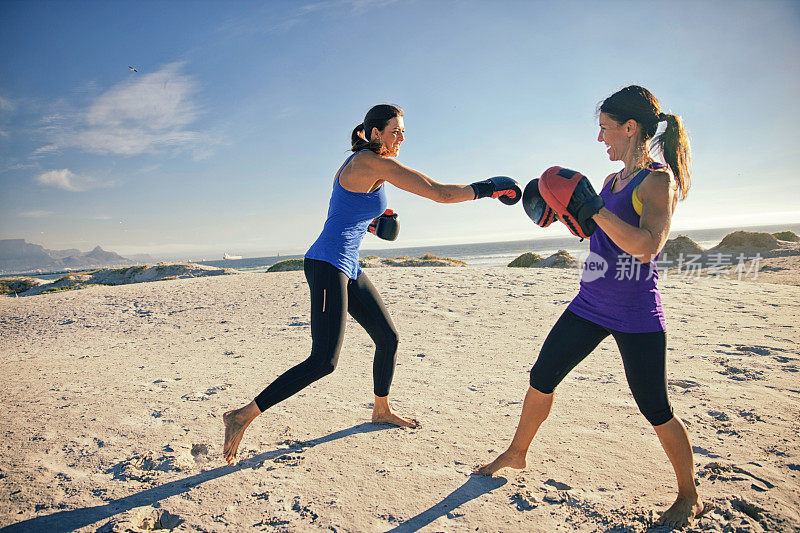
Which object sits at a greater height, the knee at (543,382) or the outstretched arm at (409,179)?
the outstretched arm at (409,179)

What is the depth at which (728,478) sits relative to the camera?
2180mm

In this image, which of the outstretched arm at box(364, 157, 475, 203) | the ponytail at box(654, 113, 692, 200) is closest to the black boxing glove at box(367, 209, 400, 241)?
the outstretched arm at box(364, 157, 475, 203)

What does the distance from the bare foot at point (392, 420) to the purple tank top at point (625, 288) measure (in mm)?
1461

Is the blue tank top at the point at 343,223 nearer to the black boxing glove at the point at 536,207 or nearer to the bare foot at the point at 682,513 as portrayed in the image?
the black boxing glove at the point at 536,207

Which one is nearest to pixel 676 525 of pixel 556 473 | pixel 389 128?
pixel 556 473

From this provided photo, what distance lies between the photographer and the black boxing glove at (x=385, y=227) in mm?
3025

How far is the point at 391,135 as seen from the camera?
261 centimetres

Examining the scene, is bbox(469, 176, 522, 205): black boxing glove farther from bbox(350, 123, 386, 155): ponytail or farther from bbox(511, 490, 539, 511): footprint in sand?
bbox(511, 490, 539, 511): footprint in sand

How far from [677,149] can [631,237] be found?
23.7 inches

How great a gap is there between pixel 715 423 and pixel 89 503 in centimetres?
373

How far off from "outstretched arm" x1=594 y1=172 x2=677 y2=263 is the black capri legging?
368 millimetres

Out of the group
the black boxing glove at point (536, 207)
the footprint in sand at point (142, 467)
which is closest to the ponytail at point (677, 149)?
the black boxing glove at point (536, 207)

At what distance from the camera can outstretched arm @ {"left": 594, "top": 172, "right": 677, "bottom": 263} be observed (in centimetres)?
170

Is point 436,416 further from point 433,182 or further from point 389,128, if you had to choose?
point 389,128
